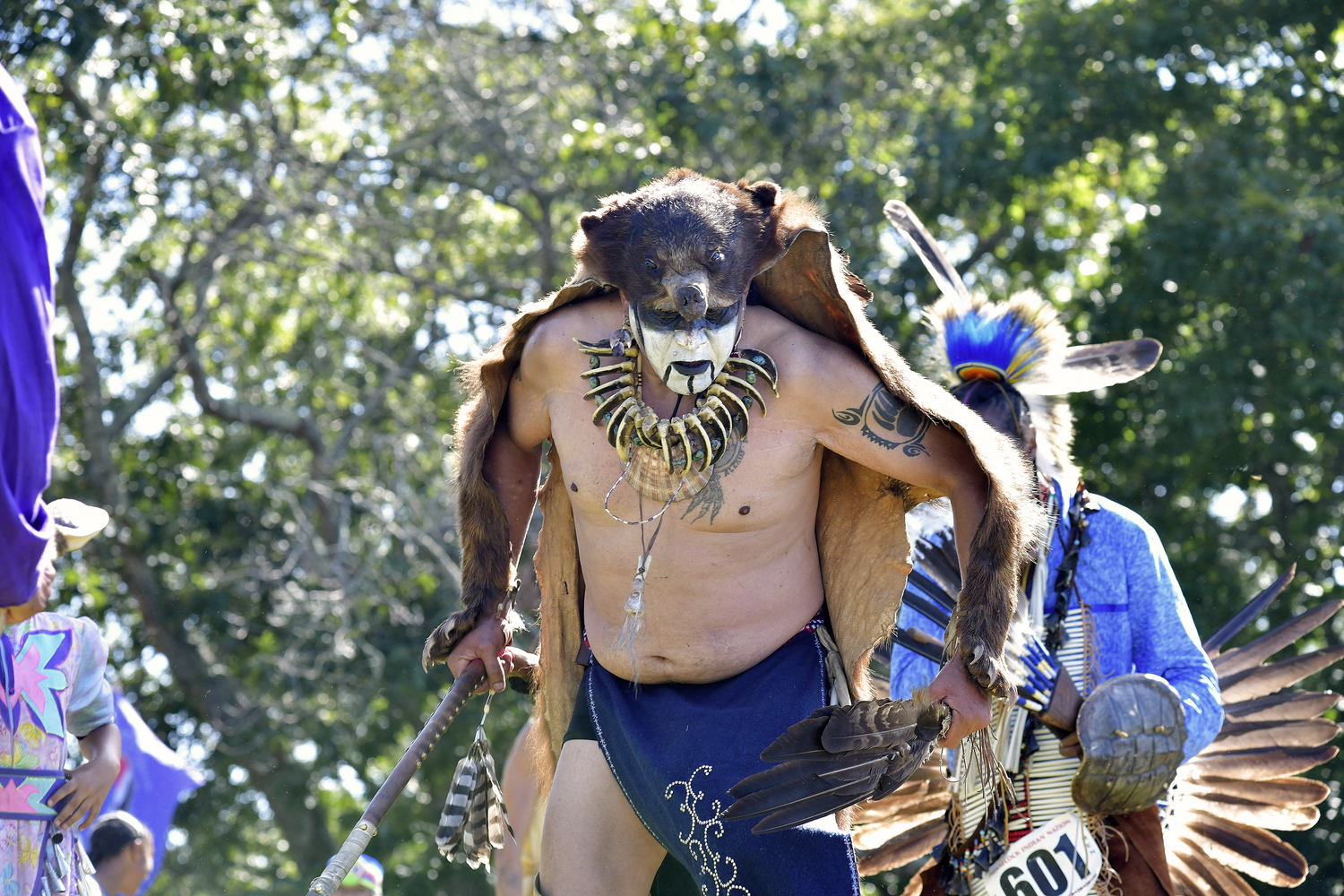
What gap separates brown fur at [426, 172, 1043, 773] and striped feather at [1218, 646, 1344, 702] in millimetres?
1741

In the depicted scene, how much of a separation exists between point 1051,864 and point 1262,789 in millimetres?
920

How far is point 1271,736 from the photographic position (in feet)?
13.9

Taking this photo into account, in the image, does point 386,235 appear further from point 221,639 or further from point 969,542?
point 969,542

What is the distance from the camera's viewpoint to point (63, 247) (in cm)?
1130

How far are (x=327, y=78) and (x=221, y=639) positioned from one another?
4675mm

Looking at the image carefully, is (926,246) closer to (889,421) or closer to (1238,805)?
(889,421)

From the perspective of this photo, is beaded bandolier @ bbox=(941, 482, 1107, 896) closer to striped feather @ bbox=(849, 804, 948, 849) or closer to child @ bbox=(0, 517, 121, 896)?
striped feather @ bbox=(849, 804, 948, 849)

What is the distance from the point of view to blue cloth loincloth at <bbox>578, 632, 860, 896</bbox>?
9.34 feet

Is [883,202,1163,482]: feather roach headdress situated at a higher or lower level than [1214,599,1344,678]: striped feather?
higher

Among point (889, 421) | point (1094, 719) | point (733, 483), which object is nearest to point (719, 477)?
point (733, 483)

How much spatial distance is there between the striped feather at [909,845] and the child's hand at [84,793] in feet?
6.87

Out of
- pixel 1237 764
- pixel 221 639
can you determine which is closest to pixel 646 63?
pixel 221 639

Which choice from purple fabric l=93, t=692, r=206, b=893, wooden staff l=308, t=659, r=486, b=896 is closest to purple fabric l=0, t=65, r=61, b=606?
wooden staff l=308, t=659, r=486, b=896

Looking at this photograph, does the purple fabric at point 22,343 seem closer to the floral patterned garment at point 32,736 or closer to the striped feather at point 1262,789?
the floral patterned garment at point 32,736
